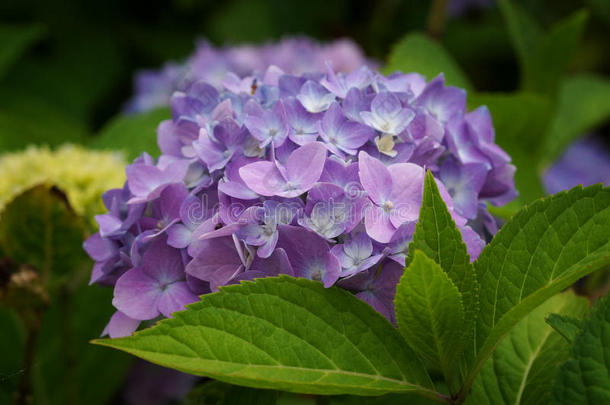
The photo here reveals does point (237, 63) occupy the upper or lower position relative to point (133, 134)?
upper

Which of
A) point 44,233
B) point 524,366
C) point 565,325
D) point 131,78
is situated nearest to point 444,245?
point 565,325

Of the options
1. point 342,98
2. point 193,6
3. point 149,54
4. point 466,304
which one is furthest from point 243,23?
point 466,304

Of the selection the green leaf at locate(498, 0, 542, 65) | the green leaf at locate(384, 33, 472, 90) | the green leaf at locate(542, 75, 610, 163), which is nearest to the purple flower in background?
the green leaf at locate(542, 75, 610, 163)

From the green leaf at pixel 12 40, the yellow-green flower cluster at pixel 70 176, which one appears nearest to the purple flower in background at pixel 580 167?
the yellow-green flower cluster at pixel 70 176

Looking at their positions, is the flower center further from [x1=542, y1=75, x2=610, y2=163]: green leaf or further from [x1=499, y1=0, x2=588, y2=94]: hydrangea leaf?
[x1=542, y1=75, x2=610, y2=163]: green leaf

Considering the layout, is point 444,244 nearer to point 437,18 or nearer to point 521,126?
point 521,126

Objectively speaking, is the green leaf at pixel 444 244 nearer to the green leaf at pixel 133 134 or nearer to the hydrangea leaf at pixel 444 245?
the hydrangea leaf at pixel 444 245
